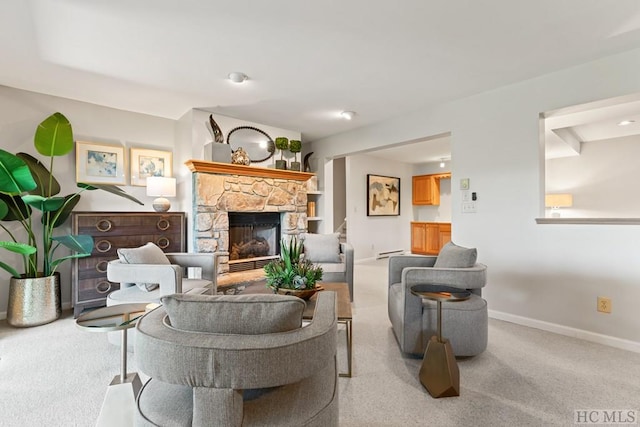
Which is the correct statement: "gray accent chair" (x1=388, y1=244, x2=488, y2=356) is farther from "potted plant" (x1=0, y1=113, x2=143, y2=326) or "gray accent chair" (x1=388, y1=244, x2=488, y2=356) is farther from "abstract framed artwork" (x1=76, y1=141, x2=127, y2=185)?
"abstract framed artwork" (x1=76, y1=141, x2=127, y2=185)

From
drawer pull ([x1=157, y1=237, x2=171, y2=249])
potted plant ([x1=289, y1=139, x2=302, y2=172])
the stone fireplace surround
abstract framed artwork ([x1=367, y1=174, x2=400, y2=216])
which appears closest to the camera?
drawer pull ([x1=157, y1=237, x2=171, y2=249])

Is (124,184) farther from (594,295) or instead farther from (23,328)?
(594,295)

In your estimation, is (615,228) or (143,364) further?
(615,228)

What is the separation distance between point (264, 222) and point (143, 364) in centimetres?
368

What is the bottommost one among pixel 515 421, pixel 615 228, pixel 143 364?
pixel 515 421

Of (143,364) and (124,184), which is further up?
(124,184)

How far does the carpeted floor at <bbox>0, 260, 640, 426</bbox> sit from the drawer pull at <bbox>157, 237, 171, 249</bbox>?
1.14m

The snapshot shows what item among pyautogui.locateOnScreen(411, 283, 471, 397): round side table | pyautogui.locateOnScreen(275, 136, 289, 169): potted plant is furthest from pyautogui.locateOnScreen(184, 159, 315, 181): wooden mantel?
pyautogui.locateOnScreen(411, 283, 471, 397): round side table

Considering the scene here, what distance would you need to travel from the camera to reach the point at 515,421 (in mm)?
1587

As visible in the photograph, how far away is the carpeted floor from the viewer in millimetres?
1638

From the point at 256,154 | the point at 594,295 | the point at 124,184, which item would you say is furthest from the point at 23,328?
the point at 594,295

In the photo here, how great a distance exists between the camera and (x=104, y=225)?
10.6ft

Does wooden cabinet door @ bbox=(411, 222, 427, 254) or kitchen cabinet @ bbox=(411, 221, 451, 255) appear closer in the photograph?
kitchen cabinet @ bbox=(411, 221, 451, 255)

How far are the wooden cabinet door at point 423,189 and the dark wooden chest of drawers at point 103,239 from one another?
6.03 metres
